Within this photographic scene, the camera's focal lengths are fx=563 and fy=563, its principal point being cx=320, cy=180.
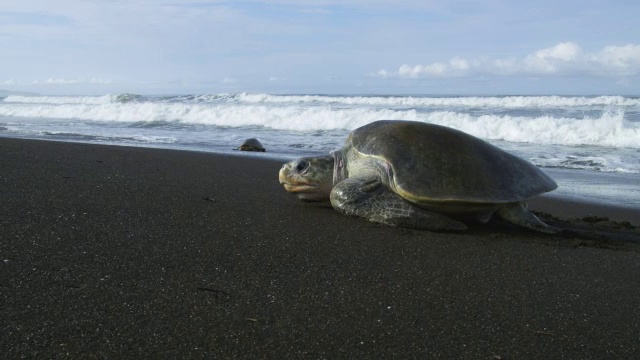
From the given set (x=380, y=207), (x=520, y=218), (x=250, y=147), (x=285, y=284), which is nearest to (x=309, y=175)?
(x=380, y=207)

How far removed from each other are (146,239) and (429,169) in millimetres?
1999

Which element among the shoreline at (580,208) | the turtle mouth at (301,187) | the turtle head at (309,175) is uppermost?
the turtle head at (309,175)

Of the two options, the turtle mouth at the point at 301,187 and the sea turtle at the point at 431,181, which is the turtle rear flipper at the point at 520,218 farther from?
the turtle mouth at the point at 301,187

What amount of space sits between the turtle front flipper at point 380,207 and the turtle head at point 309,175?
278 mm

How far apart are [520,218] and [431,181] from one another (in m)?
0.73

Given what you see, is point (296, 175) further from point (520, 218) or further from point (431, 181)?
point (520, 218)

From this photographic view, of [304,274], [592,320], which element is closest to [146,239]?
[304,274]

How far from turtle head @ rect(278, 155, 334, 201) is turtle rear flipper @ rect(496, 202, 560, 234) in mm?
1367

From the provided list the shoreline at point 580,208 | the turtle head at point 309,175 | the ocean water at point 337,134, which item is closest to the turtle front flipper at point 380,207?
the turtle head at point 309,175

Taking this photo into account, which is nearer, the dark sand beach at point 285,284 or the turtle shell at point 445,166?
the dark sand beach at point 285,284

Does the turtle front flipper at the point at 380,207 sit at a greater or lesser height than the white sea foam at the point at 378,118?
lesser

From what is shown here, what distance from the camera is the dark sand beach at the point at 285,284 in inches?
73.9

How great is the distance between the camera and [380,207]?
3959 millimetres

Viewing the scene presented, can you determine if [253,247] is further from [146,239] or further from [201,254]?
[146,239]
